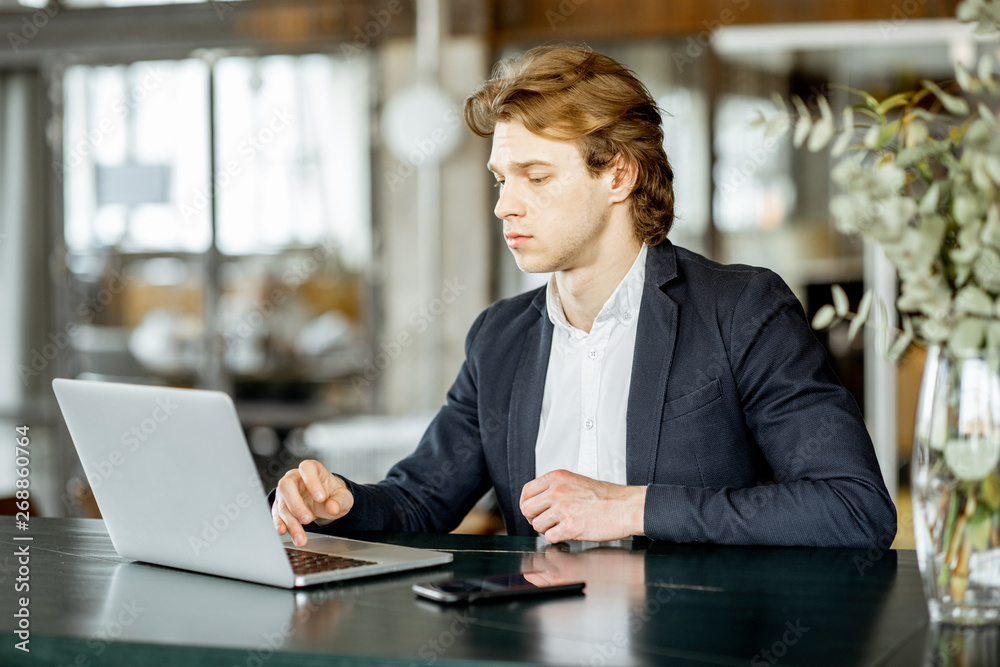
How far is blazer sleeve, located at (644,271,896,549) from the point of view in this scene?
5.50ft

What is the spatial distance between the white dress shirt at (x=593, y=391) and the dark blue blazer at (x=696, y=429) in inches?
1.1

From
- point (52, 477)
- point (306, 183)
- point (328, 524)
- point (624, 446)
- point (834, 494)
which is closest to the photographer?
point (834, 494)

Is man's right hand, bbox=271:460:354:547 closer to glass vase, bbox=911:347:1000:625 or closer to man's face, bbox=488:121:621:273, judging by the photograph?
man's face, bbox=488:121:621:273

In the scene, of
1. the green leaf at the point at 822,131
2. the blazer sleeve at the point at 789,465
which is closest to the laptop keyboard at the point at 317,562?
the blazer sleeve at the point at 789,465

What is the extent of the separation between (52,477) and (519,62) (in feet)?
13.9

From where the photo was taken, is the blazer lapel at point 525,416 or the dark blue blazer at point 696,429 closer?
the dark blue blazer at point 696,429

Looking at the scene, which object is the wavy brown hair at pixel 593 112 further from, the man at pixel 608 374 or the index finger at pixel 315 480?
the index finger at pixel 315 480

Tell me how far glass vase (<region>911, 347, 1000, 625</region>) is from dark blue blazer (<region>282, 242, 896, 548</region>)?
1.69 feet

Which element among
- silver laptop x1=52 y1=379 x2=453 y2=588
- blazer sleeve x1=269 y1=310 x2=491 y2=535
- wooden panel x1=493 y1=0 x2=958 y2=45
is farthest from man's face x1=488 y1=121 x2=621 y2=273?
wooden panel x1=493 y1=0 x2=958 y2=45

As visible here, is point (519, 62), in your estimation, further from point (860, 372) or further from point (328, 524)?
point (860, 372)

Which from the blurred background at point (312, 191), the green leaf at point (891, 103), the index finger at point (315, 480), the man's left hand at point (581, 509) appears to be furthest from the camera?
the blurred background at point (312, 191)

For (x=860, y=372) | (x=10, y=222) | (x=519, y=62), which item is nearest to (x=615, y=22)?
(x=860, y=372)

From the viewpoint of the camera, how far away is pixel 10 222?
569cm

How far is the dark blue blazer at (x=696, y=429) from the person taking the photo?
5.55 feet
